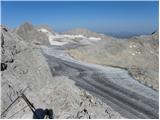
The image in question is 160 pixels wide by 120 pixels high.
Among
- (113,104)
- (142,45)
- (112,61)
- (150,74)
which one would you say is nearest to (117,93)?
(113,104)

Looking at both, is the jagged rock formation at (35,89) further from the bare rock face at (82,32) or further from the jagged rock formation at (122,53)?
the bare rock face at (82,32)

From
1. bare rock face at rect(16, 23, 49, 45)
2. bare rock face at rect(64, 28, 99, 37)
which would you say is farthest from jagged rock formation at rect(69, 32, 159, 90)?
bare rock face at rect(64, 28, 99, 37)

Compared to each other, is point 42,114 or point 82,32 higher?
point 42,114

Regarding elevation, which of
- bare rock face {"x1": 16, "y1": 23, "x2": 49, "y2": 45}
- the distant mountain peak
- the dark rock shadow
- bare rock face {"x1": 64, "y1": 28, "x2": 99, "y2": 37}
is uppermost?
the dark rock shadow

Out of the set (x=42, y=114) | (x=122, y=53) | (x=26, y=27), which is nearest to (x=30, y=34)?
(x=26, y=27)

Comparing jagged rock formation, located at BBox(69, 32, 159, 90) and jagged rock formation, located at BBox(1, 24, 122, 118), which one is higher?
jagged rock formation, located at BBox(1, 24, 122, 118)

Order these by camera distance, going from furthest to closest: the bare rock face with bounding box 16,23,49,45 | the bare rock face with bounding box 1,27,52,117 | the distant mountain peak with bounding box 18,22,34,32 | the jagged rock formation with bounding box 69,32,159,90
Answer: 1. the distant mountain peak with bounding box 18,22,34,32
2. the bare rock face with bounding box 16,23,49,45
3. the jagged rock formation with bounding box 69,32,159,90
4. the bare rock face with bounding box 1,27,52,117

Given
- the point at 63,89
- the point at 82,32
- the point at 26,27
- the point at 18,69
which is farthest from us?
the point at 82,32

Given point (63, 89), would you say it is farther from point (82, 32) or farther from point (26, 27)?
point (82, 32)

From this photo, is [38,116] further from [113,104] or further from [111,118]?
[113,104]

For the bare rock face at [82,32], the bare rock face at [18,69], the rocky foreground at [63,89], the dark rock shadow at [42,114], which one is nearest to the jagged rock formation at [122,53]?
the rocky foreground at [63,89]

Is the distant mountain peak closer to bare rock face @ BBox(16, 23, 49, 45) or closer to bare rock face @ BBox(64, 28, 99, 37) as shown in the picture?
bare rock face @ BBox(16, 23, 49, 45)

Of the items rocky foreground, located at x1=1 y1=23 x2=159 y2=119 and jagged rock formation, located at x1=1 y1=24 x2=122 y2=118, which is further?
rocky foreground, located at x1=1 y1=23 x2=159 y2=119
